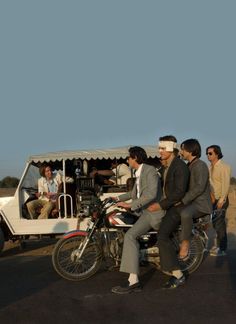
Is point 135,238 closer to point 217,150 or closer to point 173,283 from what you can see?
point 173,283

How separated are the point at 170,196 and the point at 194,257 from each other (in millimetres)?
1209

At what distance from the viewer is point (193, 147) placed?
6500 mm

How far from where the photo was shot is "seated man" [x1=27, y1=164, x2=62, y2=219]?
31.4 ft

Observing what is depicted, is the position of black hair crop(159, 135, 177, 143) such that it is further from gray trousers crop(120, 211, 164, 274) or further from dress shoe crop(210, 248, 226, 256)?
dress shoe crop(210, 248, 226, 256)

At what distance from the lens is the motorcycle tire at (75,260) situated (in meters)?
6.64

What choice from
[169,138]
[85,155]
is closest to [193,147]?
[169,138]

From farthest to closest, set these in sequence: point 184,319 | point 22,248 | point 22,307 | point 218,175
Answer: point 22,248
point 218,175
point 22,307
point 184,319

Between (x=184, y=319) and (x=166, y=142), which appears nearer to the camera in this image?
(x=184, y=319)

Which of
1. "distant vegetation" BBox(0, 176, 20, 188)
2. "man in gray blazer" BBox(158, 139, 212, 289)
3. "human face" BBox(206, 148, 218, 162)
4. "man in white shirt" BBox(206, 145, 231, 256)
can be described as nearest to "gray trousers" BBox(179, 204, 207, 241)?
"man in gray blazer" BBox(158, 139, 212, 289)

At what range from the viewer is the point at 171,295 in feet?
19.1

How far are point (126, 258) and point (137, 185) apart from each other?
37.5 inches

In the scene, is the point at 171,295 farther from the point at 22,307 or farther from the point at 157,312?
the point at 22,307

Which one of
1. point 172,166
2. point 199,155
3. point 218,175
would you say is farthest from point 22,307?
point 218,175

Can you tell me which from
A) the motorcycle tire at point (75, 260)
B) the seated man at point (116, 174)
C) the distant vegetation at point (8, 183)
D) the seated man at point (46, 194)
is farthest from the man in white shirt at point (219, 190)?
the distant vegetation at point (8, 183)
